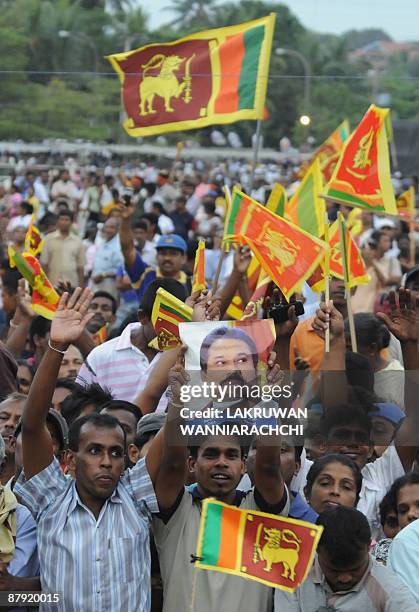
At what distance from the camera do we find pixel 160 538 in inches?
196

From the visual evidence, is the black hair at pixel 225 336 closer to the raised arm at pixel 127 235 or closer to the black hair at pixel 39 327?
the black hair at pixel 39 327

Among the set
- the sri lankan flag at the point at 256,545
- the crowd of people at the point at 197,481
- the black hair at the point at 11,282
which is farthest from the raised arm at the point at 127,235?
the sri lankan flag at the point at 256,545

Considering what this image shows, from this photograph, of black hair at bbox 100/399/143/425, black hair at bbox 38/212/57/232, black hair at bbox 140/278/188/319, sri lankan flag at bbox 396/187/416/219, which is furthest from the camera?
black hair at bbox 38/212/57/232

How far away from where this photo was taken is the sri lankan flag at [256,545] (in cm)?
463

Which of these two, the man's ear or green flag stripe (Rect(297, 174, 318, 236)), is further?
green flag stripe (Rect(297, 174, 318, 236))

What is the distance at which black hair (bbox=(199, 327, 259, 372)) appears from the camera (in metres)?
5.01

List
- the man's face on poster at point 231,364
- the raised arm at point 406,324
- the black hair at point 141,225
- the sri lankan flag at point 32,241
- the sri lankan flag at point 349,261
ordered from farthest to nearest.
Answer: the black hair at point 141,225 → the sri lankan flag at point 32,241 → the sri lankan flag at point 349,261 → the raised arm at point 406,324 → the man's face on poster at point 231,364

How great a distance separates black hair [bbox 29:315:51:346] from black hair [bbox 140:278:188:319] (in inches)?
51.1

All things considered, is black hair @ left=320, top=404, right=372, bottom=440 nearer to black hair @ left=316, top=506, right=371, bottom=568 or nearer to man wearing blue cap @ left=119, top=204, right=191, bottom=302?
black hair @ left=316, top=506, right=371, bottom=568

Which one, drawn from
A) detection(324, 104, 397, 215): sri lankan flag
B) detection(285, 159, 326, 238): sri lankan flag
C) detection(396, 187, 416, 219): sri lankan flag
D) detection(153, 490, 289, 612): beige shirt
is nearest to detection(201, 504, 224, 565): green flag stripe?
detection(153, 490, 289, 612): beige shirt

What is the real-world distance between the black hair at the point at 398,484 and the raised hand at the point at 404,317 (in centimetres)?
54

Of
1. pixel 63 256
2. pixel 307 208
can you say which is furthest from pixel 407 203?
pixel 307 208

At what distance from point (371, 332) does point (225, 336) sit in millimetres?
2410

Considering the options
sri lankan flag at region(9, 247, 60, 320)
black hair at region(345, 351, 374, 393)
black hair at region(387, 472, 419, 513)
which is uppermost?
sri lankan flag at region(9, 247, 60, 320)
